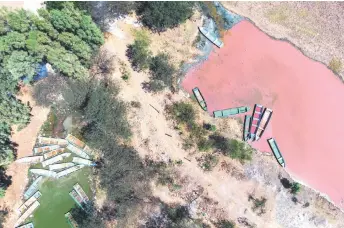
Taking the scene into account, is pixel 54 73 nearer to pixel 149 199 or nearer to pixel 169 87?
pixel 169 87

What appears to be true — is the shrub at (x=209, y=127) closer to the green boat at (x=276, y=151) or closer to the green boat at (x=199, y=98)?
the green boat at (x=199, y=98)

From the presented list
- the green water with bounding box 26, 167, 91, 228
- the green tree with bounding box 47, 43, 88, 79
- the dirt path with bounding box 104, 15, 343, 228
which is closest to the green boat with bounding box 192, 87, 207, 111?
the dirt path with bounding box 104, 15, 343, 228

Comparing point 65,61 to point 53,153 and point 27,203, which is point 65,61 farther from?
point 27,203

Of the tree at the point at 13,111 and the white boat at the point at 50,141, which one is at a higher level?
the tree at the point at 13,111

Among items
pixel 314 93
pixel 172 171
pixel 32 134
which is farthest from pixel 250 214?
pixel 32 134

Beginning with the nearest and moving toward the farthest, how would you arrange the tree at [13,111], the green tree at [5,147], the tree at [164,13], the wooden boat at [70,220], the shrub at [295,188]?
1. the tree at [13,111]
2. the green tree at [5,147]
3. the tree at [164,13]
4. the wooden boat at [70,220]
5. the shrub at [295,188]

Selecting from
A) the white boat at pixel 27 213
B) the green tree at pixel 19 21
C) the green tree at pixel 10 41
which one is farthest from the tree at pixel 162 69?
the white boat at pixel 27 213

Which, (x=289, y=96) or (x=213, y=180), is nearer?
(x=213, y=180)

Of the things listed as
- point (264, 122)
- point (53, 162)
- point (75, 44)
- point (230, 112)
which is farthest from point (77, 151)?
point (264, 122)
